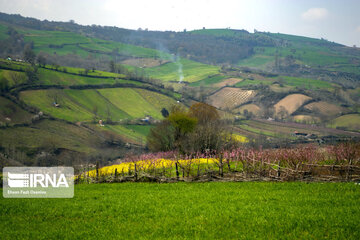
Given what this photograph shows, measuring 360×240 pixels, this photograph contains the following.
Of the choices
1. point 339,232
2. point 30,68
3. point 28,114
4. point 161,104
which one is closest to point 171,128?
point 339,232

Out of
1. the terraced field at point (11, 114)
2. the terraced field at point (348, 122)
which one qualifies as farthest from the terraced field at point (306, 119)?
the terraced field at point (11, 114)

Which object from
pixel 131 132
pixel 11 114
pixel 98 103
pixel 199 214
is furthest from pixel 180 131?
pixel 98 103

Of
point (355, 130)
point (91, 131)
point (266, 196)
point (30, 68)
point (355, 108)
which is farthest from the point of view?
point (355, 108)

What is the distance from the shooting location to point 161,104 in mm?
169375

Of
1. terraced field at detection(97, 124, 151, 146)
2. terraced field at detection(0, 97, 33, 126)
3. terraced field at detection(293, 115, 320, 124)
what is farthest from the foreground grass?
terraced field at detection(293, 115, 320, 124)

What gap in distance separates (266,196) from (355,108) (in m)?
188

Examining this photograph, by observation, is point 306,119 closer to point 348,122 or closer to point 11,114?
point 348,122

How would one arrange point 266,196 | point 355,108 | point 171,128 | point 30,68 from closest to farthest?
point 266,196 < point 171,128 < point 30,68 < point 355,108

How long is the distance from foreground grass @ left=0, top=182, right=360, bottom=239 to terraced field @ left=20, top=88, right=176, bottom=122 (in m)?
119

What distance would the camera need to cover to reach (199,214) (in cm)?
1411

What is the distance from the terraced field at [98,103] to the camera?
448 ft

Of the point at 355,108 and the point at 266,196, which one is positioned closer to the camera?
the point at 266,196

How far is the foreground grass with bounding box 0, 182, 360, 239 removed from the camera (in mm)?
12164

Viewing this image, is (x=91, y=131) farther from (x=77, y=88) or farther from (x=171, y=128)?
(x=171, y=128)
